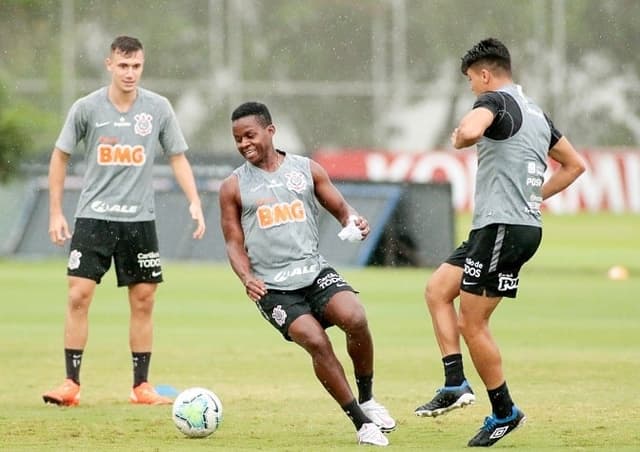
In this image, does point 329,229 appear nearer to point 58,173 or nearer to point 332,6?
point 58,173

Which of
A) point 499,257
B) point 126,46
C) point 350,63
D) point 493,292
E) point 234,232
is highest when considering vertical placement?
point 350,63

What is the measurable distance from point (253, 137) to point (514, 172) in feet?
5.21

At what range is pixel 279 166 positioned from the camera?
9.90 m

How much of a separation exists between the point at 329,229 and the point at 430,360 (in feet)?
37.2

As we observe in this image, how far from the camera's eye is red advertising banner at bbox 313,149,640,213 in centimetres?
3947

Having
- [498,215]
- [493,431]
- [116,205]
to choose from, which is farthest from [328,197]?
[116,205]

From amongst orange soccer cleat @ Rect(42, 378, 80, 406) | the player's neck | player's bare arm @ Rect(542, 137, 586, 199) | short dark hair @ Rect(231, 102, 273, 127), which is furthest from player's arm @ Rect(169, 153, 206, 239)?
player's bare arm @ Rect(542, 137, 586, 199)

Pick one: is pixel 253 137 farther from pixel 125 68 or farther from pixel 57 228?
pixel 57 228

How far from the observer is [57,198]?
11.7 metres

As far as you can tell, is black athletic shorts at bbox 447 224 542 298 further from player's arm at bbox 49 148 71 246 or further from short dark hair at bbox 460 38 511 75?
player's arm at bbox 49 148 71 246

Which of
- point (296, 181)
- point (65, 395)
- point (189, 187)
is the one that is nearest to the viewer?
point (296, 181)

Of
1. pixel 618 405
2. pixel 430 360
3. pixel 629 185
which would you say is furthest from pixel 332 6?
pixel 618 405

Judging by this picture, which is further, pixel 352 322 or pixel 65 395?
pixel 65 395

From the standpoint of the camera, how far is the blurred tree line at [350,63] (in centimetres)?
4209
